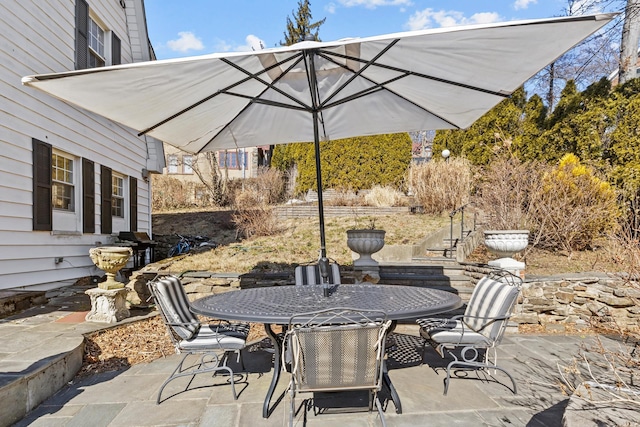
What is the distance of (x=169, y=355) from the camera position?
3.76 meters

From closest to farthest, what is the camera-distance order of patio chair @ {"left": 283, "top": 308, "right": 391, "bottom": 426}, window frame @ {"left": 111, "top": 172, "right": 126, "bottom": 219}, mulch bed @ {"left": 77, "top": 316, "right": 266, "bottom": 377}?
patio chair @ {"left": 283, "top": 308, "right": 391, "bottom": 426} → mulch bed @ {"left": 77, "top": 316, "right": 266, "bottom": 377} → window frame @ {"left": 111, "top": 172, "right": 126, "bottom": 219}

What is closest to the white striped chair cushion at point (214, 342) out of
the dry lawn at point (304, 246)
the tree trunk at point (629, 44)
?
the dry lawn at point (304, 246)

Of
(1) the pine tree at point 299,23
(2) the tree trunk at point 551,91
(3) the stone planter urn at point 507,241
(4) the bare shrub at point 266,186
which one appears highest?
(1) the pine tree at point 299,23

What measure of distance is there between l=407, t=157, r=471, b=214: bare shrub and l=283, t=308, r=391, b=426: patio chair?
893 cm

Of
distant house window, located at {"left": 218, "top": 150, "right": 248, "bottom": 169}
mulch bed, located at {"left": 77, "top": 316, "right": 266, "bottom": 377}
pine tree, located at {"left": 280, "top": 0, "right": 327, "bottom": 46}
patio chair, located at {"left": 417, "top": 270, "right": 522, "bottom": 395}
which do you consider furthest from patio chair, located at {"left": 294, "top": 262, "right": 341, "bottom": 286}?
pine tree, located at {"left": 280, "top": 0, "right": 327, "bottom": 46}

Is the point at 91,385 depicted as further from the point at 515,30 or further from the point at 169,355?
the point at 515,30

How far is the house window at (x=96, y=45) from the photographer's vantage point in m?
6.77

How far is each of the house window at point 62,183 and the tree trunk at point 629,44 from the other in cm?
1177

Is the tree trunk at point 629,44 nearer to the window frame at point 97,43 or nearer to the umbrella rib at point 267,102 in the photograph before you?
the umbrella rib at point 267,102

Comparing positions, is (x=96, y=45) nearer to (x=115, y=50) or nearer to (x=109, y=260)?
(x=115, y=50)

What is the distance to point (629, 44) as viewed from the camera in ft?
30.1

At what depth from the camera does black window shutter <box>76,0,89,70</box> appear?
6145mm

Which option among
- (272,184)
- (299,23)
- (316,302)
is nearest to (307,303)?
(316,302)

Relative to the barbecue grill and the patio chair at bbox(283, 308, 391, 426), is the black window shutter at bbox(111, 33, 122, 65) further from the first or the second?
the patio chair at bbox(283, 308, 391, 426)
